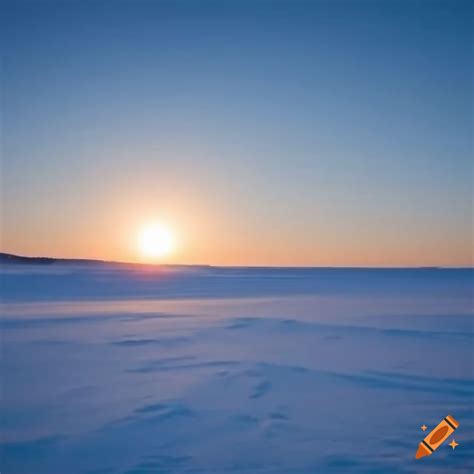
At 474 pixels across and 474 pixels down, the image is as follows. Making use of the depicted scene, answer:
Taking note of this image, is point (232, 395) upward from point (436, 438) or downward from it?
upward

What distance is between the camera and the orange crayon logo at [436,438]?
10.2ft

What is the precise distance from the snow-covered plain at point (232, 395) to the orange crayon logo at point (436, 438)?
48 mm

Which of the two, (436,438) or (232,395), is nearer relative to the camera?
(436,438)

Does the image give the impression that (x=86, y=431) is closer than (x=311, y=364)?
Yes

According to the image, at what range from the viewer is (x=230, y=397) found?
4082 mm

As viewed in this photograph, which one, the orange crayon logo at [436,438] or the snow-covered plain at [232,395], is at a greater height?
the snow-covered plain at [232,395]

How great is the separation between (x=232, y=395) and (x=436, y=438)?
172 centimetres

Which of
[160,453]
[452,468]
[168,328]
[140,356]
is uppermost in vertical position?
[168,328]

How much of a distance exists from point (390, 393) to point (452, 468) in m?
1.25

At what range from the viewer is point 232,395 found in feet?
13.5

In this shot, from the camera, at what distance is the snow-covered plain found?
9.97ft

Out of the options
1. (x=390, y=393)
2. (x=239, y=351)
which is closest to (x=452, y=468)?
(x=390, y=393)

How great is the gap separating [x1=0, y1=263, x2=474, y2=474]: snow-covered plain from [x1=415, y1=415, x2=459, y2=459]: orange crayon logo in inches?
1.9

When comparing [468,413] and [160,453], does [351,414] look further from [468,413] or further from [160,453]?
[160,453]
